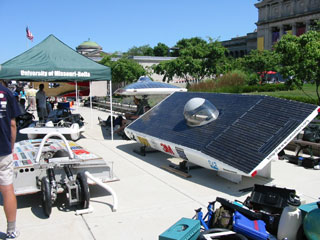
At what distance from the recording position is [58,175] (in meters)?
5.88

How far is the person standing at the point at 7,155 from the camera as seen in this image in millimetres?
4223

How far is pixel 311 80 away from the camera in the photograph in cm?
1361

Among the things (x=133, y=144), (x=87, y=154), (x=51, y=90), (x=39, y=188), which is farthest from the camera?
(x=51, y=90)

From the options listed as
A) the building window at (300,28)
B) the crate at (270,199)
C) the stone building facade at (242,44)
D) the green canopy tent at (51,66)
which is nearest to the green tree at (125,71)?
the green canopy tent at (51,66)

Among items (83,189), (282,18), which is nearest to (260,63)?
(83,189)

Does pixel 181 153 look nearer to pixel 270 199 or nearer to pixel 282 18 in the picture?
pixel 270 199

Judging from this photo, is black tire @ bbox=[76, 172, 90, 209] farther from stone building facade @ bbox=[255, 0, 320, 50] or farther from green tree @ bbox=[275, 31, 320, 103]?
stone building facade @ bbox=[255, 0, 320, 50]

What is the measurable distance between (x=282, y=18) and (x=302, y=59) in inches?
2699

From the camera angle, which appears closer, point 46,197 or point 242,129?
point 46,197

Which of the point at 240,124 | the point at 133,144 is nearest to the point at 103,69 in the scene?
the point at 133,144

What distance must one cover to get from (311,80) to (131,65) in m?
27.6

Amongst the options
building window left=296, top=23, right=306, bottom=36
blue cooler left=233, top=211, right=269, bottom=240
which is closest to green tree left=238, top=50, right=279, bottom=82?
building window left=296, top=23, right=306, bottom=36

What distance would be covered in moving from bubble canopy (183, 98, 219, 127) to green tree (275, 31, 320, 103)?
7.06 m

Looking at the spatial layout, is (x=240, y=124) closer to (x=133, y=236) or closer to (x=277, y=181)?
(x=277, y=181)
